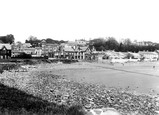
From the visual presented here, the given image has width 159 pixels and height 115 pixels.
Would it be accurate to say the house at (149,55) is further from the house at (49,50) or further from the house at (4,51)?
the house at (4,51)

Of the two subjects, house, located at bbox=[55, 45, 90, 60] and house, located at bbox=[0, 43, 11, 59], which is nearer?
house, located at bbox=[0, 43, 11, 59]

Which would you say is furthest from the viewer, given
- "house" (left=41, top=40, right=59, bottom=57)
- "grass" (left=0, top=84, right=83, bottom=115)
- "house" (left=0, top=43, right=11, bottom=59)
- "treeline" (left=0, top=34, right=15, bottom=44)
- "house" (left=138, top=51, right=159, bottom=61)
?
"house" (left=138, top=51, right=159, bottom=61)

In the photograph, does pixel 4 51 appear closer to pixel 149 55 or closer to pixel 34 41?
pixel 34 41

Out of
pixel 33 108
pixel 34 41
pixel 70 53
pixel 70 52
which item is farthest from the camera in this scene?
pixel 34 41

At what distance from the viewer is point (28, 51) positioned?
78.3 meters

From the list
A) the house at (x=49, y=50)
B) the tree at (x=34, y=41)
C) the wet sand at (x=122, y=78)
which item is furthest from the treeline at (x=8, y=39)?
the wet sand at (x=122, y=78)

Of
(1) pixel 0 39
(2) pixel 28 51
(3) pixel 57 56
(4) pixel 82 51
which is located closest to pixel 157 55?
(4) pixel 82 51

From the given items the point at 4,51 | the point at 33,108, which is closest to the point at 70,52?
the point at 4,51

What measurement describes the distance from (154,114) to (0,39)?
312ft

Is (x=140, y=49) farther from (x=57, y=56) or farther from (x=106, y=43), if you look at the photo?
(x=57, y=56)

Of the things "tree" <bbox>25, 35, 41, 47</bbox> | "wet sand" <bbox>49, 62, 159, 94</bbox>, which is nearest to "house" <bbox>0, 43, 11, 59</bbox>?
"wet sand" <bbox>49, 62, 159, 94</bbox>

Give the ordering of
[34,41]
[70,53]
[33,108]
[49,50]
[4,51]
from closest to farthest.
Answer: [33,108] < [4,51] < [70,53] < [49,50] < [34,41]

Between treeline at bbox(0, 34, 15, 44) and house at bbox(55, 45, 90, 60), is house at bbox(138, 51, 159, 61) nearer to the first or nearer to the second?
house at bbox(55, 45, 90, 60)

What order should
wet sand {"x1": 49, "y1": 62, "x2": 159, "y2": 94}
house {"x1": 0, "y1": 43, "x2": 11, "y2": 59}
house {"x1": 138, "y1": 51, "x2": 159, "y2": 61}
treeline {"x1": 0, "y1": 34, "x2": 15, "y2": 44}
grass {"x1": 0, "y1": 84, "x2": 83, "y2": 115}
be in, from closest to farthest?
grass {"x1": 0, "y1": 84, "x2": 83, "y2": 115}, wet sand {"x1": 49, "y1": 62, "x2": 159, "y2": 94}, house {"x1": 0, "y1": 43, "x2": 11, "y2": 59}, treeline {"x1": 0, "y1": 34, "x2": 15, "y2": 44}, house {"x1": 138, "y1": 51, "x2": 159, "y2": 61}
